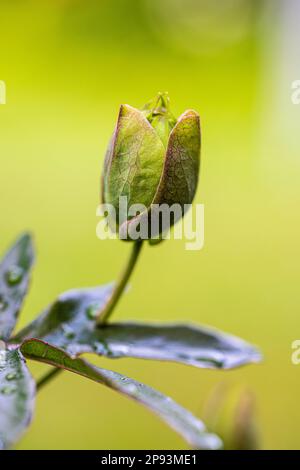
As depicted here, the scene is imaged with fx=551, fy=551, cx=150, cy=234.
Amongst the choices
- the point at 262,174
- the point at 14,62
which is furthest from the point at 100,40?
the point at 262,174

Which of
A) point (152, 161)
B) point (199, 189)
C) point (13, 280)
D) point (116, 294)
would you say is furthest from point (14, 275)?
point (199, 189)

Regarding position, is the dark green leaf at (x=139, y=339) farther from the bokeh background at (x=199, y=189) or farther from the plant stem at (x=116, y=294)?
the bokeh background at (x=199, y=189)

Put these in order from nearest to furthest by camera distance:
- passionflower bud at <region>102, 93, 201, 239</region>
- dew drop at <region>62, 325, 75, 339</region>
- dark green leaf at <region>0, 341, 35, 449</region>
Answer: dark green leaf at <region>0, 341, 35, 449</region>, passionflower bud at <region>102, 93, 201, 239</region>, dew drop at <region>62, 325, 75, 339</region>

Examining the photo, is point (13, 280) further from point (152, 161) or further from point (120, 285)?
point (152, 161)

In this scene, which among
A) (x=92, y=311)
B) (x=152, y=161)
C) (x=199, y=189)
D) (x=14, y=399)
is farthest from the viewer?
(x=199, y=189)

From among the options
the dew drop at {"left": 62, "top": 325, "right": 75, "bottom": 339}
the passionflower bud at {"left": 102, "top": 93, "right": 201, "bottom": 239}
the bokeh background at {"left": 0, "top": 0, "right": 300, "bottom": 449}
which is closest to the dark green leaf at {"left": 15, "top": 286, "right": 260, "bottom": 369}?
the dew drop at {"left": 62, "top": 325, "right": 75, "bottom": 339}

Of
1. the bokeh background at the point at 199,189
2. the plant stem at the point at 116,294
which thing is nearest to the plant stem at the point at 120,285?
the plant stem at the point at 116,294

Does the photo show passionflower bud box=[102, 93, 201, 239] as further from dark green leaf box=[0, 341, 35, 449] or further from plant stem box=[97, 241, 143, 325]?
dark green leaf box=[0, 341, 35, 449]
